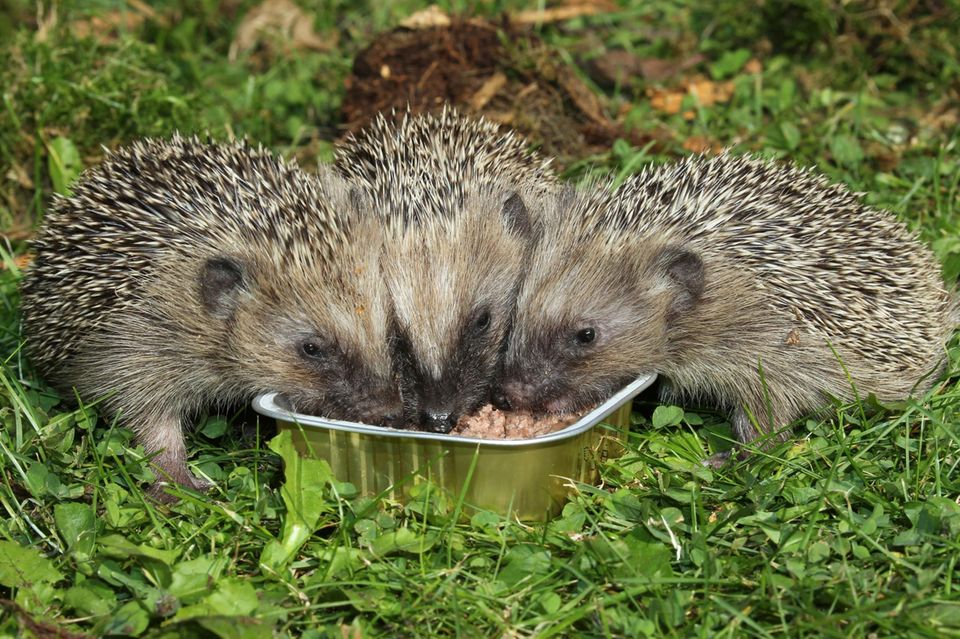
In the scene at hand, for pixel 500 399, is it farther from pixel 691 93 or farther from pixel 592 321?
pixel 691 93

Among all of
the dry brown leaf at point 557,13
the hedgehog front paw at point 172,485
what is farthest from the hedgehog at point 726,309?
the dry brown leaf at point 557,13

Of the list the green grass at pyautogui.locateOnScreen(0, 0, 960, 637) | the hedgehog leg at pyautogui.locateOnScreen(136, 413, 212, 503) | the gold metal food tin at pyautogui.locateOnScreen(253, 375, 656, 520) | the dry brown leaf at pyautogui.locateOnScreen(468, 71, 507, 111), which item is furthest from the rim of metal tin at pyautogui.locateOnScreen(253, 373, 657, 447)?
the dry brown leaf at pyautogui.locateOnScreen(468, 71, 507, 111)

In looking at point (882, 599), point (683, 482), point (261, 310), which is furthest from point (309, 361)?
point (882, 599)

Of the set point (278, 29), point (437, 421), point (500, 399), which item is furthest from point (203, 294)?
point (278, 29)

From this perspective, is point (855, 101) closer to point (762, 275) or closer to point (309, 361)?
point (762, 275)

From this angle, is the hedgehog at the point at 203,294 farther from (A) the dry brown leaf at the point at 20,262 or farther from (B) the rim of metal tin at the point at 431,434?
(A) the dry brown leaf at the point at 20,262

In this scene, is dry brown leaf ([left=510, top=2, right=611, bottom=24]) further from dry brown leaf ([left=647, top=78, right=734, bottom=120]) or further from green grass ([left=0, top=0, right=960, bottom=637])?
green grass ([left=0, top=0, right=960, bottom=637])

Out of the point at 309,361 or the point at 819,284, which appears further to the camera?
the point at 819,284
